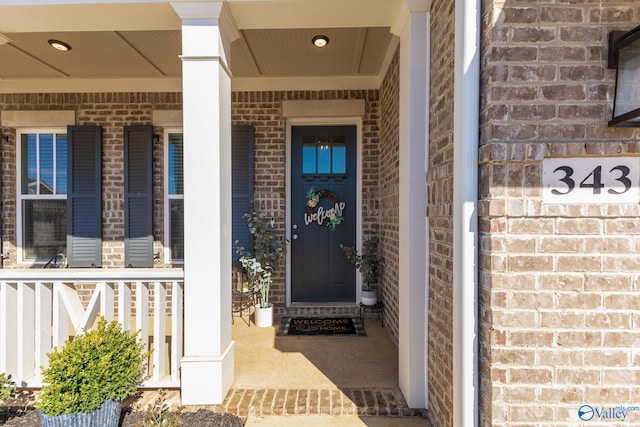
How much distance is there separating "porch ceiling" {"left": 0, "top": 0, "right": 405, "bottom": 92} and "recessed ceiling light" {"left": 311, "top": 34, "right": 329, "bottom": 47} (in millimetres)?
50

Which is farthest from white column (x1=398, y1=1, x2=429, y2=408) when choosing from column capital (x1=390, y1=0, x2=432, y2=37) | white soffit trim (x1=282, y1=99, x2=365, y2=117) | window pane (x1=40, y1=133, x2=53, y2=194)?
window pane (x1=40, y1=133, x2=53, y2=194)

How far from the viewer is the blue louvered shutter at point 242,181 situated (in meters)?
4.04

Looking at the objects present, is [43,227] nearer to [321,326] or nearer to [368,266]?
[321,326]

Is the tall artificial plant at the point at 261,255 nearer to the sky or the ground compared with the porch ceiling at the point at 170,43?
nearer to the ground

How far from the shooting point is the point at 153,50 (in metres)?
3.35

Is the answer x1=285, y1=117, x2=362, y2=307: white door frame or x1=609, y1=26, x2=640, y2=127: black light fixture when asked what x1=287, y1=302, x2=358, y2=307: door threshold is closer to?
x1=285, y1=117, x2=362, y2=307: white door frame

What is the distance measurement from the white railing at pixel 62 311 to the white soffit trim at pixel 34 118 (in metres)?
2.41

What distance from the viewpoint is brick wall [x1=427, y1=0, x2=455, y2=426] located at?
1.88 meters

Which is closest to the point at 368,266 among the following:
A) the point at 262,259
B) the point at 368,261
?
the point at 368,261

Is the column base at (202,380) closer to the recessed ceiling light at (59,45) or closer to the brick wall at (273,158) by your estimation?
the brick wall at (273,158)

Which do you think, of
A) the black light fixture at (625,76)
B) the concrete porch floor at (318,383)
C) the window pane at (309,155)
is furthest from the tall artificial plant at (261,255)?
the black light fixture at (625,76)

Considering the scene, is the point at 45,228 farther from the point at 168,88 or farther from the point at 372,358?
the point at 372,358

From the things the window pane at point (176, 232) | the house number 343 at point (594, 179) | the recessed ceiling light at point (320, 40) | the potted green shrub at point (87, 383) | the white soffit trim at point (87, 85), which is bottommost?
the potted green shrub at point (87, 383)

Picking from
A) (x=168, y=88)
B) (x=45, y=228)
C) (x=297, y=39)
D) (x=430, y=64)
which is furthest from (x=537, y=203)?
(x=45, y=228)
